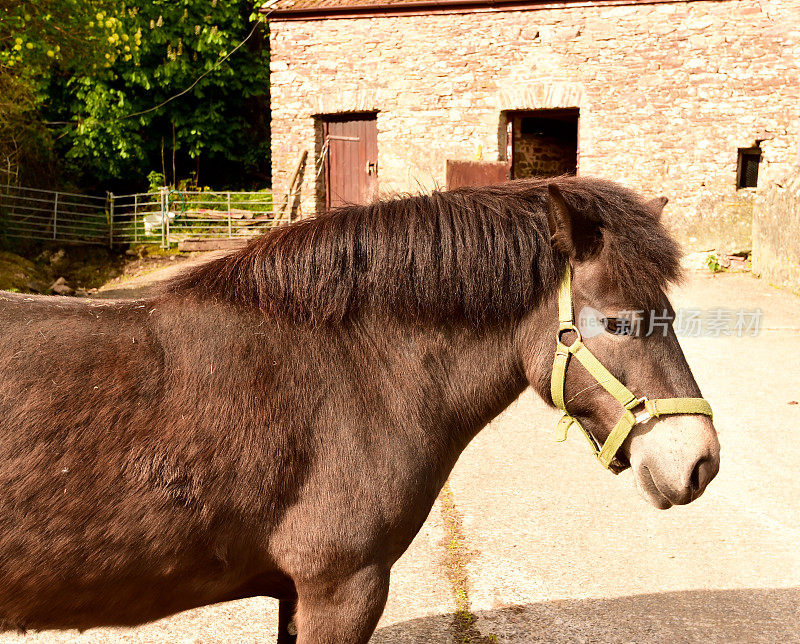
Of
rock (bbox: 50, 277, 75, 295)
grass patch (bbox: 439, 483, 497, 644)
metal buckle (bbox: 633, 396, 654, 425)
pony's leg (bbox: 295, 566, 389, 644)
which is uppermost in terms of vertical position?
metal buckle (bbox: 633, 396, 654, 425)

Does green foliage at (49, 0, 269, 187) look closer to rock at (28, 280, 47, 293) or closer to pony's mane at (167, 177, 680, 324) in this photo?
rock at (28, 280, 47, 293)

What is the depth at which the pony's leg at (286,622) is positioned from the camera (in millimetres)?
2570

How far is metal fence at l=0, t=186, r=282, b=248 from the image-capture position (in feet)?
55.7

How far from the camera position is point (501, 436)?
616 cm

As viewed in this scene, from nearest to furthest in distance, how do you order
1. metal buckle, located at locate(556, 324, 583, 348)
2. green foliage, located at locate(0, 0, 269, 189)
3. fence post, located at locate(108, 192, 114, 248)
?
metal buckle, located at locate(556, 324, 583, 348), fence post, located at locate(108, 192, 114, 248), green foliage, located at locate(0, 0, 269, 189)

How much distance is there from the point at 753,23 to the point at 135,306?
48.1ft

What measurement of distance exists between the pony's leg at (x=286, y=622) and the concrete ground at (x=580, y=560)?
0.75m

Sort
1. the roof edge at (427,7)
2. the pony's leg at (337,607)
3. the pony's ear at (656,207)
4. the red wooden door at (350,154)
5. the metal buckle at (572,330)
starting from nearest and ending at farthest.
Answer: the pony's leg at (337,607)
the metal buckle at (572,330)
the pony's ear at (656,207)
the roof edge at (427,7)
the red wooden door at (350,154)

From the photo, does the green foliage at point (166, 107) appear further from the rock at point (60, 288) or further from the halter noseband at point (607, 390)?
the halter noseband at point (607, 390)

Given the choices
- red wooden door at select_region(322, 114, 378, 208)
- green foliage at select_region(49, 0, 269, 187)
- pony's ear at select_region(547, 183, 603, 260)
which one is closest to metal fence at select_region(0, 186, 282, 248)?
red wooden door at select_region(322, 114, 378, 208)

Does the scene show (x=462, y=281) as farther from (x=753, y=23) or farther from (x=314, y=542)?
(x=753, y=23)

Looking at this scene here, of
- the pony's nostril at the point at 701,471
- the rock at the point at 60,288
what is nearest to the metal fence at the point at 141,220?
the rock at the point at 60,288

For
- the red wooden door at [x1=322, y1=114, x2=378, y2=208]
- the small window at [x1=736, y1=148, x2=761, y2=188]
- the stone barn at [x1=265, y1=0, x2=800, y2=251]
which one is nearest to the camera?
the stone barn at [x1=265, y1=0, x2=800, y2=251]

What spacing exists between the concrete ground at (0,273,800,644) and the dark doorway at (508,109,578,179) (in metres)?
11.0
